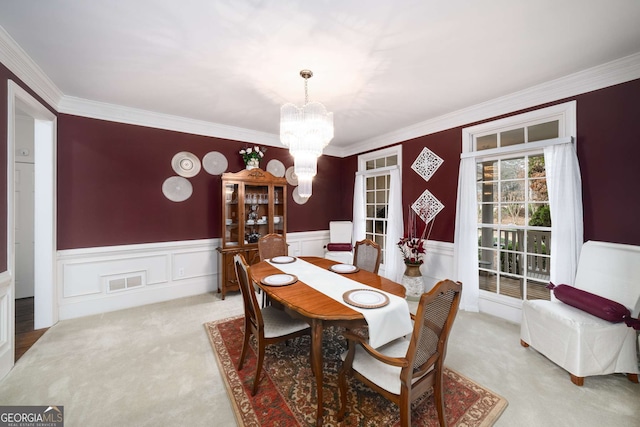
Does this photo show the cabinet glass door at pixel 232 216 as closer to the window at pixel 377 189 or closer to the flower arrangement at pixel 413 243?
the window at pixel 377 189

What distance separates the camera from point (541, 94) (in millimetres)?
2629

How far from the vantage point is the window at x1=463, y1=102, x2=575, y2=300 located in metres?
2.74

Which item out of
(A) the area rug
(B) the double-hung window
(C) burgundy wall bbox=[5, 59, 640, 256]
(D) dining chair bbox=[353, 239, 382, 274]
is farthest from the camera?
(B) the double-hung window

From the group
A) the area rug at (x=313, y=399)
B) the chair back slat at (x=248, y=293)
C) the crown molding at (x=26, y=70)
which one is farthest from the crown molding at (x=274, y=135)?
the area rug at (x=313, y=399)

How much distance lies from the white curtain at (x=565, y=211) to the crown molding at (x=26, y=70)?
4839 millimetres

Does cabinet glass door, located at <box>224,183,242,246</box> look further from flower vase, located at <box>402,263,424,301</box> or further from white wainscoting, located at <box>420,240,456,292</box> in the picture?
white wainscoting, located at <box>420,240,456,292</box>

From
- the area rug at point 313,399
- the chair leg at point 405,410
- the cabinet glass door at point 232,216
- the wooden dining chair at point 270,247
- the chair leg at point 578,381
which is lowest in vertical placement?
the area rug at point 313,399

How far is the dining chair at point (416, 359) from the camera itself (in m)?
1.21

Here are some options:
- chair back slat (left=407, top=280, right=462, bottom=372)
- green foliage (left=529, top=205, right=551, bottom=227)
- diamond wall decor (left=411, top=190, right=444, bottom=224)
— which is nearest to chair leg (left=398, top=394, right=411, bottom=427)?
chair back slat (left=407, top=280, right=462, bottom=372)

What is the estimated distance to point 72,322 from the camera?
2850 millimetres

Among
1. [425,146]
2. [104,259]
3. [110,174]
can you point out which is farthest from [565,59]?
[104,259]

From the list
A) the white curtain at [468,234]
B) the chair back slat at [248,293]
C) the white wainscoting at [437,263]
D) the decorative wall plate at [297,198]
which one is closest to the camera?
the chair back slat at [248,293]

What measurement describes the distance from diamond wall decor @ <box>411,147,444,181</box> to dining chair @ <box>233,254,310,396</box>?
2.86 metres

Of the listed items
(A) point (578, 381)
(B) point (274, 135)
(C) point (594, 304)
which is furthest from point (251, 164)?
(A) point (578, 381)
